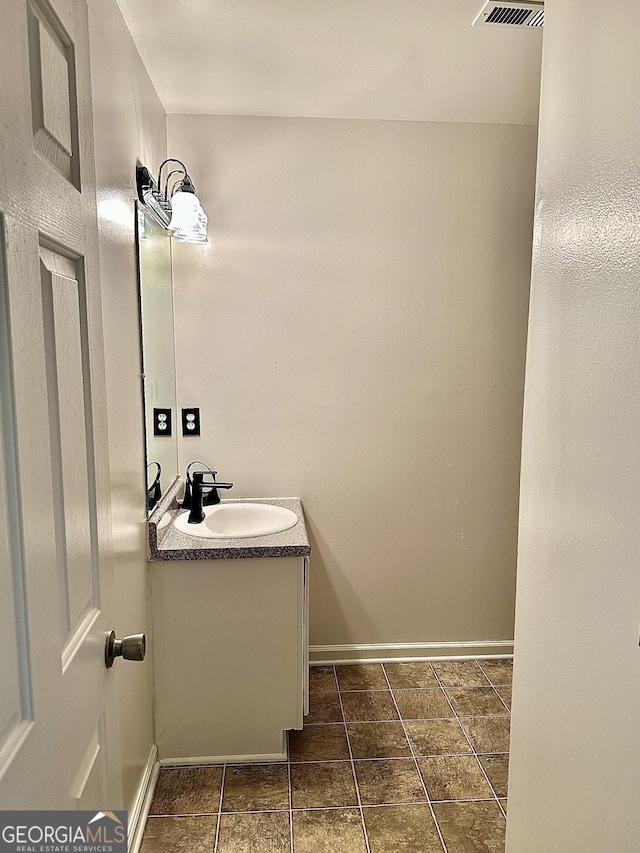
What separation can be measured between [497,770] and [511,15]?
250cm

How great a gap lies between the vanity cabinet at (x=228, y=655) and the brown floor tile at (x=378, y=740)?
0.28 meters

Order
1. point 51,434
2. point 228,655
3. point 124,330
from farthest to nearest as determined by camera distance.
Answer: point 228,655 → point 124,330 → point 51,434

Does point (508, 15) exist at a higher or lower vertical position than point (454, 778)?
higher

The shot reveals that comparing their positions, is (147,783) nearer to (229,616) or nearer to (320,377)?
(229,616)

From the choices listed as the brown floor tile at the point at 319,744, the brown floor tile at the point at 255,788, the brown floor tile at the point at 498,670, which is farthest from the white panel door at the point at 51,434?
the brown floor tile at the point at 498,670

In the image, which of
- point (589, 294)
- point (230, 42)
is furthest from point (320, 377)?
point (589, 294)

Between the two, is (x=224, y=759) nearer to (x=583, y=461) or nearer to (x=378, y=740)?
Answer: (x=378, y=740)

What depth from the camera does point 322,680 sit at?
9.84 feet

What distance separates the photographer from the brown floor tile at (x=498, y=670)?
3006 millimetres

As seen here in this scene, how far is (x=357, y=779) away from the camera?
2.29 metres

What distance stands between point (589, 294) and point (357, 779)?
6.13 feet

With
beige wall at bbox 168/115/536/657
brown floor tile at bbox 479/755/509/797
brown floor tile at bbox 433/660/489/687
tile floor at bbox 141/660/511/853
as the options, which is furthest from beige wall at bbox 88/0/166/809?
brown floor tile at bbox 433/660/489/687

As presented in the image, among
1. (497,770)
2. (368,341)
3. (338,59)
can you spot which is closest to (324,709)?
(497,770)

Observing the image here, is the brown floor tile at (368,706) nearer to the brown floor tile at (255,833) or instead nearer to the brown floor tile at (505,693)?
the brown floor tile at (505,693)
